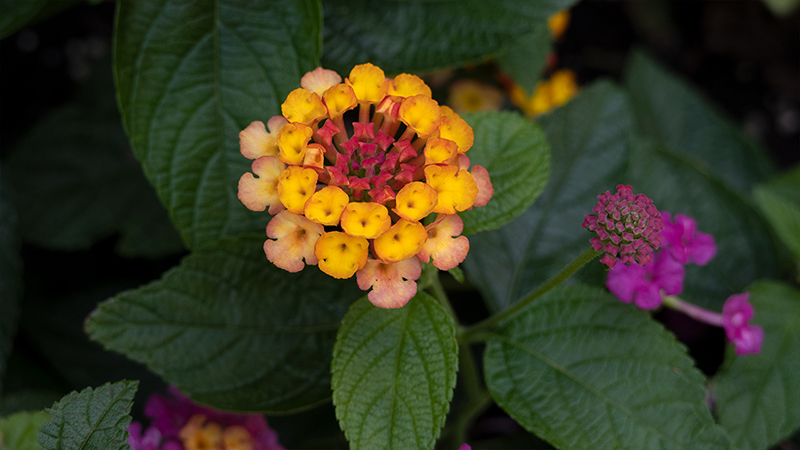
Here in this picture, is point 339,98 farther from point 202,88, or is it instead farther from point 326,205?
point 202,88

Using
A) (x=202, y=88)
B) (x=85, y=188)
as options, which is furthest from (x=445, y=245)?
(x=85, y=188)

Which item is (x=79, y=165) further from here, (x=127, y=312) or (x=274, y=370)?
(x=274, y=370)

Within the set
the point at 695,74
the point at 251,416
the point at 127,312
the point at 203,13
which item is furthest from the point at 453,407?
the point at 695,74

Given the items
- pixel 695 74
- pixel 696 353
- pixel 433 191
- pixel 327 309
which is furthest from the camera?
pixel 695 74

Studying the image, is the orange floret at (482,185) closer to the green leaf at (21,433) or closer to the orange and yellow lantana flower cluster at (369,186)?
the orange and yellow lantana flower cluster at (369,186)

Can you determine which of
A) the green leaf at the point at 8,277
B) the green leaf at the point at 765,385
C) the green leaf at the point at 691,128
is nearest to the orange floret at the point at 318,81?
the green leaf at the point at 8,277
